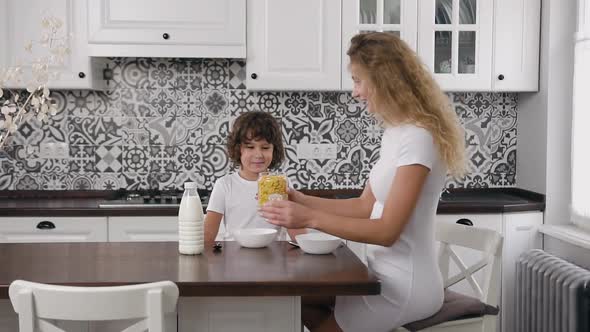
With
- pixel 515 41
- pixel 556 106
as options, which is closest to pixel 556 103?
pixel 556 106

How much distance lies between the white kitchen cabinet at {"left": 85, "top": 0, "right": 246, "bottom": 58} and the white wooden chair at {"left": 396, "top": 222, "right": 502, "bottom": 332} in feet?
5.13

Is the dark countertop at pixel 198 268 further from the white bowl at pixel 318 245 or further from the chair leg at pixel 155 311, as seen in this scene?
the chair leg at pixel 155 311

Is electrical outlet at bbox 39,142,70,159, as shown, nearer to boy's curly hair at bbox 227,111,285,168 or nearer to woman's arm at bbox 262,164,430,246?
boy's curly hair at bbox 227,111,285,168

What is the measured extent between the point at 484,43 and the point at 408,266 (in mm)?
2048

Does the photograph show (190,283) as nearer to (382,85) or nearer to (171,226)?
(382,85)

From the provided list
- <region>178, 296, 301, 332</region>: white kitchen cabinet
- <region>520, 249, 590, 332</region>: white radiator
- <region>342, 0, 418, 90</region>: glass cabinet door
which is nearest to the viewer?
<region>178, 296, 301, 332</region>: white kitchen cabinet

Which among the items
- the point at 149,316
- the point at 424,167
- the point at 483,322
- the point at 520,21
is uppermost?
the point at 520,21

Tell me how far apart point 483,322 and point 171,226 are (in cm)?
173

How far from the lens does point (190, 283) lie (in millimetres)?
1783

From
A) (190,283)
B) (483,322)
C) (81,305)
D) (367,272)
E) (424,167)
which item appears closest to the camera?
(81,305)

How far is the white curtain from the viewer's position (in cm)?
347

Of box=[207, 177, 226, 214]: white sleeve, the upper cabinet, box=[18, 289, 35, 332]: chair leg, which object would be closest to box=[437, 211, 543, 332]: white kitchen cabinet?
the upper cabinet

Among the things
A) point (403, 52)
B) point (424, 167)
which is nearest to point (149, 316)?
point (424, 167)

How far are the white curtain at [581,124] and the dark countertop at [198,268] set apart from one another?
1726 mm
